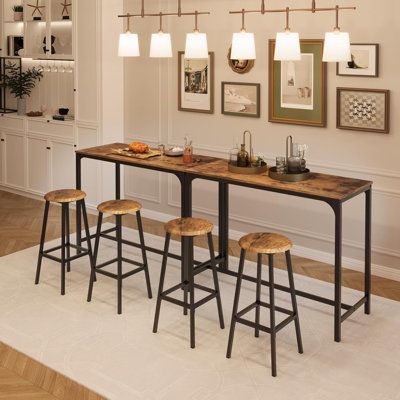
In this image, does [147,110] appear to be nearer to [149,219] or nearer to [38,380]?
[149,219]

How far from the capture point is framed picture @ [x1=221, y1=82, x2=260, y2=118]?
604 cm

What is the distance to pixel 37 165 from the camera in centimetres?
793

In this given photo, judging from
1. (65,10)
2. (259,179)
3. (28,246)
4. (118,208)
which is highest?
(65,10)

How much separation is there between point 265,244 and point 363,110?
1854mm

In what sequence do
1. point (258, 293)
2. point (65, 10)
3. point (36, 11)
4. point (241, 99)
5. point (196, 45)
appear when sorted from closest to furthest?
point (258, 293) < point (196, 45) < point (241, 99) < point (65, 10) < point (36, 11)

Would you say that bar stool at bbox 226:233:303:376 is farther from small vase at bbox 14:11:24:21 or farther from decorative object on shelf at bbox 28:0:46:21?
small vase at bbox 14:11:24:21

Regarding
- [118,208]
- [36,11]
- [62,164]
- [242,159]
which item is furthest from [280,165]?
[36,11]

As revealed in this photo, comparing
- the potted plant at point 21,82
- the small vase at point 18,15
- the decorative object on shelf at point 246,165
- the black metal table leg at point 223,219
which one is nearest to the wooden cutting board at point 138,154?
the black metal table leg at point 223,219

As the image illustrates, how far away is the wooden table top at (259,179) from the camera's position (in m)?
4.37

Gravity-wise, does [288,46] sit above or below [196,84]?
above

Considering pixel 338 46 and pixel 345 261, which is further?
pixel 345 261

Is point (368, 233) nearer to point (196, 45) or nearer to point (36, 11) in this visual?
point (196, 45)

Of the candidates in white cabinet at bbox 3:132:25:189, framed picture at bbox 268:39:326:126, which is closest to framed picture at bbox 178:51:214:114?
framed picture at bbox 268:39:326:126

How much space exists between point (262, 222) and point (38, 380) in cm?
292
